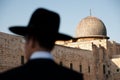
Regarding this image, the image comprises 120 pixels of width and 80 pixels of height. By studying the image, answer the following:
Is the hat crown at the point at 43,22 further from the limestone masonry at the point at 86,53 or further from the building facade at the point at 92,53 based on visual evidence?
the building facade at the point at 92,53

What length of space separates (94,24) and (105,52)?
16.6 ft

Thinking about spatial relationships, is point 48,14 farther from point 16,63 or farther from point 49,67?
point 16,63

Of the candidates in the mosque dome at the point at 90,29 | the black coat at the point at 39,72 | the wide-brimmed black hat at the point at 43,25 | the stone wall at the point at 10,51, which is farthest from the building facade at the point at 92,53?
the black coat at the point at 39,72

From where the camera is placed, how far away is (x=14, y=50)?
63.5 ft

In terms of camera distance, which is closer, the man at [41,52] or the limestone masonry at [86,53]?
the man at [41,52]

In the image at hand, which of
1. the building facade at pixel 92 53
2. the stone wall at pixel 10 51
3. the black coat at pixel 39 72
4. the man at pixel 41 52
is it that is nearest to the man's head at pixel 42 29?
the man at pixel 41 52

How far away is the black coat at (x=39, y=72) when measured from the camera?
1.90 meters

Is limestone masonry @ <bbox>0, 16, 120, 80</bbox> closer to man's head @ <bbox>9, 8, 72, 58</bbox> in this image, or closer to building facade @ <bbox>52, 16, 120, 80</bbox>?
building facade @ <bbox>52, 16, 120, 80</bbox>


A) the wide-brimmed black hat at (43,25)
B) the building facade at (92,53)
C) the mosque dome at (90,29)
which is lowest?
the building facade at (92,53)

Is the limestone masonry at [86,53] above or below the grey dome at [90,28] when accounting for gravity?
below

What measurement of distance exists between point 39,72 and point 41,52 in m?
0.15

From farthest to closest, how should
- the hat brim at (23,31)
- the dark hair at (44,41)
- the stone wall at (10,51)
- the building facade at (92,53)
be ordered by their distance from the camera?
the building facade at (92,53) < the stone wall at (10,51) < the hat brim at (23,31) < the dark hair at (44,41)

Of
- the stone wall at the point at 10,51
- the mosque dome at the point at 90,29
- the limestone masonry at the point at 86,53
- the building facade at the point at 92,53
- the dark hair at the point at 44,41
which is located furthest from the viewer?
the mosque dome at the point at 90,29

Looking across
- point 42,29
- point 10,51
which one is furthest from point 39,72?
point 10,51
